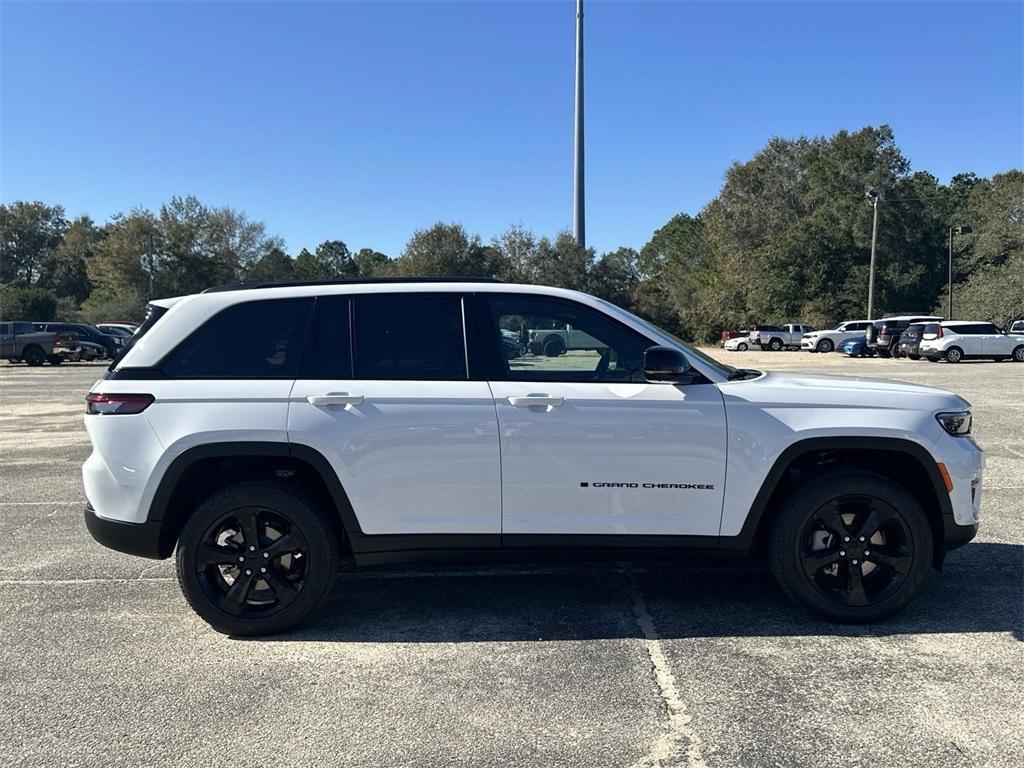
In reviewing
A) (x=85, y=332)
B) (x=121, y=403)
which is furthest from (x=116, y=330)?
(x=121, y=403)

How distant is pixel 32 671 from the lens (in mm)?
3584

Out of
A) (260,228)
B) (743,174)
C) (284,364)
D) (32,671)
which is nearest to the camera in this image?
(32,671)

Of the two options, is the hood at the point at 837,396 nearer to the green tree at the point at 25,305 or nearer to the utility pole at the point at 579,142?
the utility pole at the point at 579,142

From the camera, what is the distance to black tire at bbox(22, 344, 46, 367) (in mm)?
28125

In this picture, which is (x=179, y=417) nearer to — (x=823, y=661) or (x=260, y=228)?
(x=823, y=661)

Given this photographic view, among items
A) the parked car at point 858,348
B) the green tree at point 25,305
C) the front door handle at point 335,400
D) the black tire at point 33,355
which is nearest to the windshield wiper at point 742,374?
the front door handle at point 335,400

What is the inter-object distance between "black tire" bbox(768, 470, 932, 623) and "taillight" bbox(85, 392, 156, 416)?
337 cm

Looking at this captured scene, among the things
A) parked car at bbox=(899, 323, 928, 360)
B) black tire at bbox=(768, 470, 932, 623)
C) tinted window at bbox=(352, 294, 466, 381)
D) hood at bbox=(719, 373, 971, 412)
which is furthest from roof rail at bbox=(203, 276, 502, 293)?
parked car at bbox=(899, 323, 928, 360)

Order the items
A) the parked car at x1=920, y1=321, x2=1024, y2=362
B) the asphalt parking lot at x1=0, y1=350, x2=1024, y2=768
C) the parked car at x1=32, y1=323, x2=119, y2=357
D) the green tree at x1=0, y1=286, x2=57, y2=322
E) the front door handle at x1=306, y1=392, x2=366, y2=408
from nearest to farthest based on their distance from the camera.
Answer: the asphalt parking lot at x1=0, y1=350, x2=1024, y2=768 < the front door handle at x1=306, y1=392, x2=366, y2=408 < the parked car at x1=32, y1=323, x2=119, y2=357 < the parked car at x1=920, y1=321, x2=1024, y2=362 < the green tree at x1=0, y1=286, x2=57, y2=322

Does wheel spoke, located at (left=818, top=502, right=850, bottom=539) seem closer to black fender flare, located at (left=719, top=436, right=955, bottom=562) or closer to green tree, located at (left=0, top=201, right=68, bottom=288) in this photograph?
black fender flare, located at (left=719, top=436, right=955, bottom=562)

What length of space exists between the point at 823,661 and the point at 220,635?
3.10 m

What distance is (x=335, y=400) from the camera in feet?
12.5

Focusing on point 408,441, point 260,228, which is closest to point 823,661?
point 408,441

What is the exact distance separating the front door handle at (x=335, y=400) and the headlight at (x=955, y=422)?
10.0 feet
